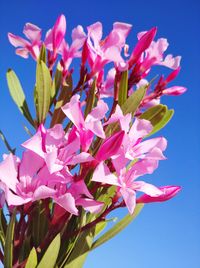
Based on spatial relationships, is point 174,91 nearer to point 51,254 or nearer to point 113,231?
point 113,231

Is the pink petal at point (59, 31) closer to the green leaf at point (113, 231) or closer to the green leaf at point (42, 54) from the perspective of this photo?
the green leaf at point (42, 54)

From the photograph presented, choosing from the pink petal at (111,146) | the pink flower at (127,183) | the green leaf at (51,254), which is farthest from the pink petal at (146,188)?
the green leaf at (51,254)

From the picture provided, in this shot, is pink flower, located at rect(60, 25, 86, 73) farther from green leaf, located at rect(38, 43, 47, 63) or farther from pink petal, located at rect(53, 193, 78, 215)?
pink petal, located at rect(53, 193, 78, 215)

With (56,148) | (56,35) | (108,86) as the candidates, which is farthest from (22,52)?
(56,148)

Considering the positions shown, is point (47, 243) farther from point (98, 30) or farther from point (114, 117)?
point (98, 30)

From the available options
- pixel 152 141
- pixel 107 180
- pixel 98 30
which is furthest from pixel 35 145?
pixel 98 30

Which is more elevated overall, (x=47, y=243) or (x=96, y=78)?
(x=96, y=78)

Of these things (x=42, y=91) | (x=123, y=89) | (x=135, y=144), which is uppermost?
(x=42, y=91)
